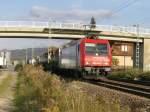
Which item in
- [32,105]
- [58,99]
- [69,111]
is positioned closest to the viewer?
[69,111]

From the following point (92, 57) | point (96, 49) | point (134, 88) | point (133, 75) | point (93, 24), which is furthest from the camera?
point (93, 24)

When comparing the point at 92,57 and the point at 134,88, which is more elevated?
the point at 92,57

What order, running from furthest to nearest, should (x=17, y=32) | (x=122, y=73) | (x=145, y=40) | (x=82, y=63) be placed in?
1. (x=145, y=40)
2. (x=17, y=32)
3. (x=122, y=73)
4. (x=82, y=63)

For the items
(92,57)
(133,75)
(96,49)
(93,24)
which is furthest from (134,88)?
(93,24)

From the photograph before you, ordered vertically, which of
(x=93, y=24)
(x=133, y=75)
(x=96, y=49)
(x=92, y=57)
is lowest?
(x=133, y=75)

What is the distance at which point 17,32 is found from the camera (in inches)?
3081

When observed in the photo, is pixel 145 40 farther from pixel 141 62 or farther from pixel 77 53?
pixel 77 53

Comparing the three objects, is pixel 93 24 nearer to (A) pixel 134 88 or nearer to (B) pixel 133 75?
(B) pixel 133 75

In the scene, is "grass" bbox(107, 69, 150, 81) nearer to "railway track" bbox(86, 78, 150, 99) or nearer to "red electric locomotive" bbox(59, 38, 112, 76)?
"red electric locomotive" bbox(59, 38, 112, 76)

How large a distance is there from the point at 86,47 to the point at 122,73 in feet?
24.8

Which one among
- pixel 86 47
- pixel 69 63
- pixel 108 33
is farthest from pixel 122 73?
pixel 108 33

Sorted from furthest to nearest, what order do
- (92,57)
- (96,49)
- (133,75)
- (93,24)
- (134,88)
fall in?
1. (93,24)
2. (133,75)
3. (96,49)
4. (92,57)
5. (134,88)

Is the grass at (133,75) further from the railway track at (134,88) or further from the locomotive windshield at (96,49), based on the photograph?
the railway track at (134,88)

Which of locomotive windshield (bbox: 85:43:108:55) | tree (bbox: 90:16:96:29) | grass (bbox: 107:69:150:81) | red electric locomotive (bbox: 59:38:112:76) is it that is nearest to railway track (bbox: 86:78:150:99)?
red electric locomotive (bbox: 59:38:112:76)
